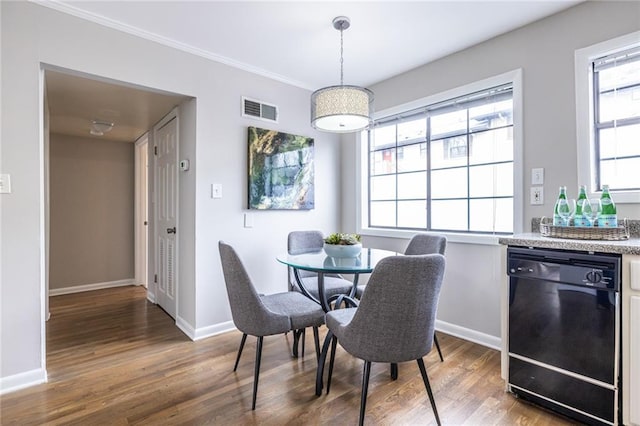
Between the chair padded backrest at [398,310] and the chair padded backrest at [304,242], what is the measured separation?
140cm

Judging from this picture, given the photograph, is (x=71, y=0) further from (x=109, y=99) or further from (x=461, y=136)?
(x=461, y=136)

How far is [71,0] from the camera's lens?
2109 millimetres

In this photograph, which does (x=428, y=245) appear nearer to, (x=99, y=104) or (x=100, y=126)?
(x=99, y=104)

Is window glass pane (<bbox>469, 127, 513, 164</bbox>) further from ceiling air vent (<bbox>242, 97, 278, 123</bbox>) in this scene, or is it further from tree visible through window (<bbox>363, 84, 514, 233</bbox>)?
ceiling air vent (<bbox>242, 97, 278, 123</bbox>)

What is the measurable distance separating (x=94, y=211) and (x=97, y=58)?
3.06 meters

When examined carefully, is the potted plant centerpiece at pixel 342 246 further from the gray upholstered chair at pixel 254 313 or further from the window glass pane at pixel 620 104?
the window glass pane at pixel 620 104

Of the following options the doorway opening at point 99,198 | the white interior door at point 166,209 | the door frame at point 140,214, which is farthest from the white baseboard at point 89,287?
the white interior door at point 166,209

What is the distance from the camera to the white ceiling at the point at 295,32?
7.14 feet

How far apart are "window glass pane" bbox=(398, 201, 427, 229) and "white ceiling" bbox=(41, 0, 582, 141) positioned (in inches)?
53.2

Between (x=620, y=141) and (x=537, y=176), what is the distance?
0.48m

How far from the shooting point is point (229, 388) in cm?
199

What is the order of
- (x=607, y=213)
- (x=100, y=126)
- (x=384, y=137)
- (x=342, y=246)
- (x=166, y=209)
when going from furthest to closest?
1. (x=100, y=126)
2. (x=384, y=137)
3. (x=166, y=209)
4. (x=342, y=246)
5. (x=607, y=213)

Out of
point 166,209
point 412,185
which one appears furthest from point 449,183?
point 166,209

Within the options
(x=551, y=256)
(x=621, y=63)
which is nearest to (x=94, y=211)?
(x=551, y=256)
